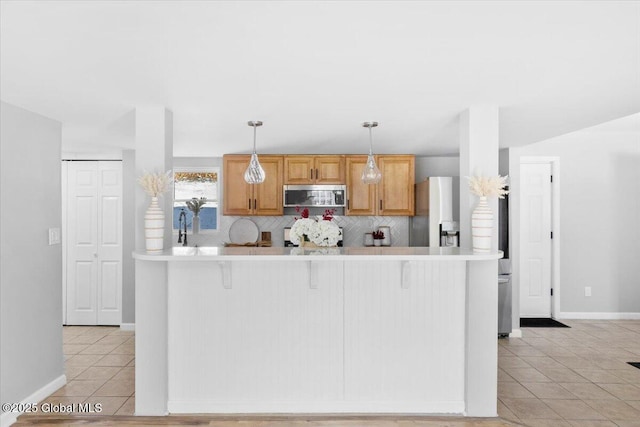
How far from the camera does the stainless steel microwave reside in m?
5.28

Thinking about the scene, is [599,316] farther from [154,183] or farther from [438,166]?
[154,183]

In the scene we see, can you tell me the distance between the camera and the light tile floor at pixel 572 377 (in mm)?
3082

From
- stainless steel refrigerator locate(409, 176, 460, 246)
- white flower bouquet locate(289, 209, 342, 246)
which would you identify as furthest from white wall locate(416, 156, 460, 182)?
white flower bouquet locate(289, 209, 342, 246)

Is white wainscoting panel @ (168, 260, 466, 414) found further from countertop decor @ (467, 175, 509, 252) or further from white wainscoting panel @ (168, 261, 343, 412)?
countertop decor @ (467, 175, 509, 252)

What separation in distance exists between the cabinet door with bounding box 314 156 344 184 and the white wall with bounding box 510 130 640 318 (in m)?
2.52

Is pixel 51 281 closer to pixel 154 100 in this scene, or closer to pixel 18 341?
pixel 18 341

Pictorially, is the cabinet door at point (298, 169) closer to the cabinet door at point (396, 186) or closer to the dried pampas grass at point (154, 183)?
the cabinet door at point (396, 186)

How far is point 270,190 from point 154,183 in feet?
8.28

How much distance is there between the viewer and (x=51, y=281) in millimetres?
3475

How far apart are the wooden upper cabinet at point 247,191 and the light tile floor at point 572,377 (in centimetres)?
310

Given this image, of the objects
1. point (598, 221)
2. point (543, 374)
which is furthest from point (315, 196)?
point (598, 221)

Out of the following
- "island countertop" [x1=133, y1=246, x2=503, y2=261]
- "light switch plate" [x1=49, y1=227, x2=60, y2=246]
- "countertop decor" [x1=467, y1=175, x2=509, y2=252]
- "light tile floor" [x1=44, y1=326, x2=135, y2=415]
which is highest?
"countertop decor" [x1=467, y1=175, x2=509, y2=252]

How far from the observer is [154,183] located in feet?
9.32

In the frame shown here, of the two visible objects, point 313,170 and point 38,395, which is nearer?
point 38,395
